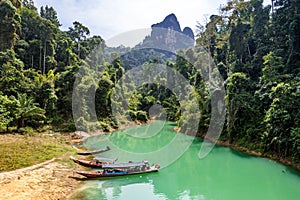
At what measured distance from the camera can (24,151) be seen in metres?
10.7

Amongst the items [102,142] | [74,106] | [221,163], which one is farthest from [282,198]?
[74,106]

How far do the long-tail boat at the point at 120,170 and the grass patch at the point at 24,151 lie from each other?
219 centimetres

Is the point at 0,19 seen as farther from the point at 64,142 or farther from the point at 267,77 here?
the point at 267,77

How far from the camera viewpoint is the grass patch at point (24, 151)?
30.7 ft

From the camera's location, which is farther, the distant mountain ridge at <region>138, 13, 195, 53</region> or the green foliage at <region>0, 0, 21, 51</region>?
the distant mountain ridge at <region>138, 13, 195, 53</region>

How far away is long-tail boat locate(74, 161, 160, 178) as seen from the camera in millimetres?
9141

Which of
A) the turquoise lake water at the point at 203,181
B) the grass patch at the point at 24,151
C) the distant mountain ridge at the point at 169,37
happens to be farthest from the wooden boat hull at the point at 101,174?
the distant mountain ridge at the point at 169,37

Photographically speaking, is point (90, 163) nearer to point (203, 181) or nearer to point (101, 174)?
point (101, 174)

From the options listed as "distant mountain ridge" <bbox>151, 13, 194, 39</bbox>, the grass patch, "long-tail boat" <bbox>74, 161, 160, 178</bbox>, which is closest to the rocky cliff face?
"distant mountain ridge" <bbox>151, 13, 194, 39</bbox>

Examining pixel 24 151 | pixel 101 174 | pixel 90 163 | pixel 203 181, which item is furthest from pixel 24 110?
pixel 203 181

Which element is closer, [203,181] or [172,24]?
[203,181]

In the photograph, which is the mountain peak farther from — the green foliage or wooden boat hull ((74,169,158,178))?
wooden boat hull ((74,169,158,178))

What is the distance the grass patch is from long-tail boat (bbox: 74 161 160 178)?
219 cm

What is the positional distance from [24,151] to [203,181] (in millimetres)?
7419
